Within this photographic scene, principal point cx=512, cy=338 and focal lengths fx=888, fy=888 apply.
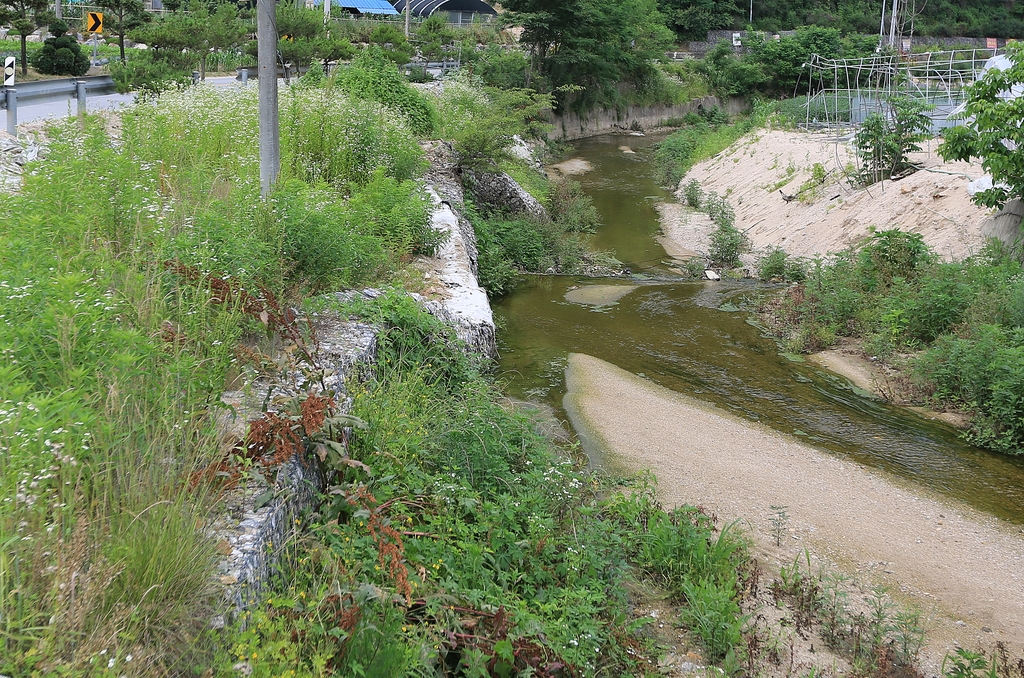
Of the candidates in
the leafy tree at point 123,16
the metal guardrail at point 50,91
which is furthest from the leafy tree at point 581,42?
the metal guardrail at point 50,91

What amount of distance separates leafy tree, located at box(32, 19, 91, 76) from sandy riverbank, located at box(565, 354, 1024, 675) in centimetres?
2435

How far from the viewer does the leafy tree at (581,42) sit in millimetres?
37406

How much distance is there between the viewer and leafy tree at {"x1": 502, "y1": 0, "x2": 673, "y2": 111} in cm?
3741

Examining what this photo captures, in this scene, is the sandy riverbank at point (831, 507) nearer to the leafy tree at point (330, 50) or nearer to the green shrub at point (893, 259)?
the green shrub at point (893, 259)

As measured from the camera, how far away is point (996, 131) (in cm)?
1282

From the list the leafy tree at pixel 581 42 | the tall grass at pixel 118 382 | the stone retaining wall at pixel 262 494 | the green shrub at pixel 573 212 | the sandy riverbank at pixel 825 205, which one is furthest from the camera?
the leafy tree at pixel 581 42

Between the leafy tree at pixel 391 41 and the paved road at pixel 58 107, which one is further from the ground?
the leafy tree at pixel 391 41

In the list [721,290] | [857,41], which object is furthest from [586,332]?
[857,41]

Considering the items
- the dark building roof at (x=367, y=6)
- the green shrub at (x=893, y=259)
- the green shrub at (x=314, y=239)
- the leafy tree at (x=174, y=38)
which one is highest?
the dark building roof at (x=367, y=6)

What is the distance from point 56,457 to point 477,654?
217cm

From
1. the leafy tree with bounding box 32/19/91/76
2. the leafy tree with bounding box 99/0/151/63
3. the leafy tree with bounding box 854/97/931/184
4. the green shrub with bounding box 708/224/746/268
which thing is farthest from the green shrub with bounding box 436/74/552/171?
the leafy tree with bounding box 99/0/151/63

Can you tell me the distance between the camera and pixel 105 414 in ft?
13.1

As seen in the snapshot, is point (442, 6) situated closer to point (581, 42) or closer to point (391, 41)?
point (391, 41)

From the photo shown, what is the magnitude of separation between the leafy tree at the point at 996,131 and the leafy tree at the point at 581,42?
24.0 metres
